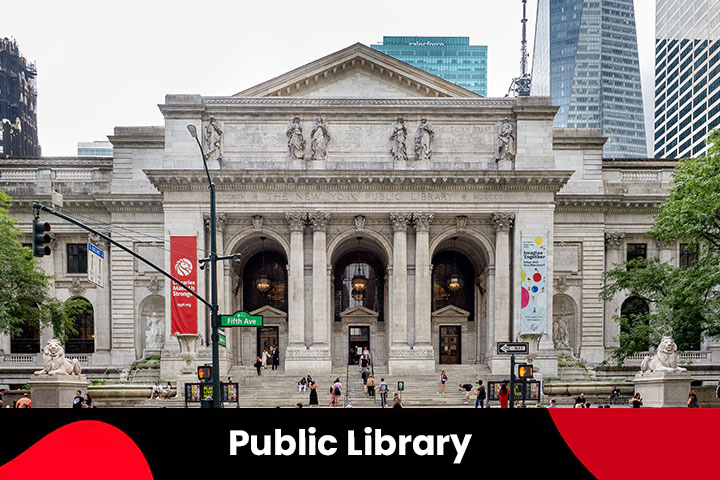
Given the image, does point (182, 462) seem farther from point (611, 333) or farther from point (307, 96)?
point (611, 333)

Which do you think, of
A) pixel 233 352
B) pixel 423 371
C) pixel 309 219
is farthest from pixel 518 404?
pixel 233 352

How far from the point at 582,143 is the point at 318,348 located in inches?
1011

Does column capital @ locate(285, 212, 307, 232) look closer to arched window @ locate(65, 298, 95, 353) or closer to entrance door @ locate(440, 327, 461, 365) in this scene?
entrance door @ locate(440, 327, 461, 365)

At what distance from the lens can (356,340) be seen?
162 ft

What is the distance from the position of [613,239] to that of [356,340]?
69.9 feet

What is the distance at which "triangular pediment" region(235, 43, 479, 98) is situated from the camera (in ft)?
149

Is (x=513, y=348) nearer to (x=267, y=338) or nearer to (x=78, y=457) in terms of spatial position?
(x=78, y=457)

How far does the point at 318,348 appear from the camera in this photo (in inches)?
1702

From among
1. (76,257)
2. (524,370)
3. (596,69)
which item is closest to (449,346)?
(524,370)

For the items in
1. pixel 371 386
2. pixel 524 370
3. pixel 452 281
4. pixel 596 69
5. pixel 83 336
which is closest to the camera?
pixel 524 370

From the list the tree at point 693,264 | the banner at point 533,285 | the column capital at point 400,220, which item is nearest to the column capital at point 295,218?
the column capital at point 400,220

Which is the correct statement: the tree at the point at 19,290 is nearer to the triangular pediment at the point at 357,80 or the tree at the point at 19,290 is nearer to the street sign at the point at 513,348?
the triangular pediment at the point at 357,80

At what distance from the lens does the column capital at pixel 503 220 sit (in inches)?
1735

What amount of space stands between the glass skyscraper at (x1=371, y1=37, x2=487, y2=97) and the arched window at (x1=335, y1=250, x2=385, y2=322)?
14000cm
